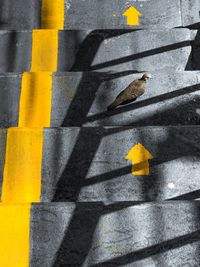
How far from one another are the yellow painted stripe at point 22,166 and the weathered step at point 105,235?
15.1 inches

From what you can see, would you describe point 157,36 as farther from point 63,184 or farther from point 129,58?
point 63,184

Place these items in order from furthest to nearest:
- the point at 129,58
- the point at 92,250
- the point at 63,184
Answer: the point at 129,58 → the point at 63,184 → the point at 92,250

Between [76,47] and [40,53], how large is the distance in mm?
300

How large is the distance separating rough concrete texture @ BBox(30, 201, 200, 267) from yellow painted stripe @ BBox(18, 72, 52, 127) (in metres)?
1.02

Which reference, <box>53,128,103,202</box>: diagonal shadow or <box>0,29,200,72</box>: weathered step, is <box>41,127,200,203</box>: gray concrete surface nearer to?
<box>53,128,103,202</box>: diagonal shadow

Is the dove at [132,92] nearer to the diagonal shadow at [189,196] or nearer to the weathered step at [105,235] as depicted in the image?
the diagonal shadow at [189,196]

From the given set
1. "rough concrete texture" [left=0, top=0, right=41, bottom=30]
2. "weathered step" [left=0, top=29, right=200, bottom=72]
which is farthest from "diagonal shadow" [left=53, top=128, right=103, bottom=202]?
A: "rough concrete texture" [left=0, top=0, right=41, bottom=30]

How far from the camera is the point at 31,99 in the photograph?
3.47 m

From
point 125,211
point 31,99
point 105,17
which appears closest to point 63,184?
point 125,211

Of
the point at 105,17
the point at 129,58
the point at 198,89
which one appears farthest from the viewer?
the point at 105,17

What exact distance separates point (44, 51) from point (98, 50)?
1.45 feet

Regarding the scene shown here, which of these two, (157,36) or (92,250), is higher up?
(157,36)

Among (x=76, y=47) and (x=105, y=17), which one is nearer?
(x=76, y=47)

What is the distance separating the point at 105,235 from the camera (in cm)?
251
